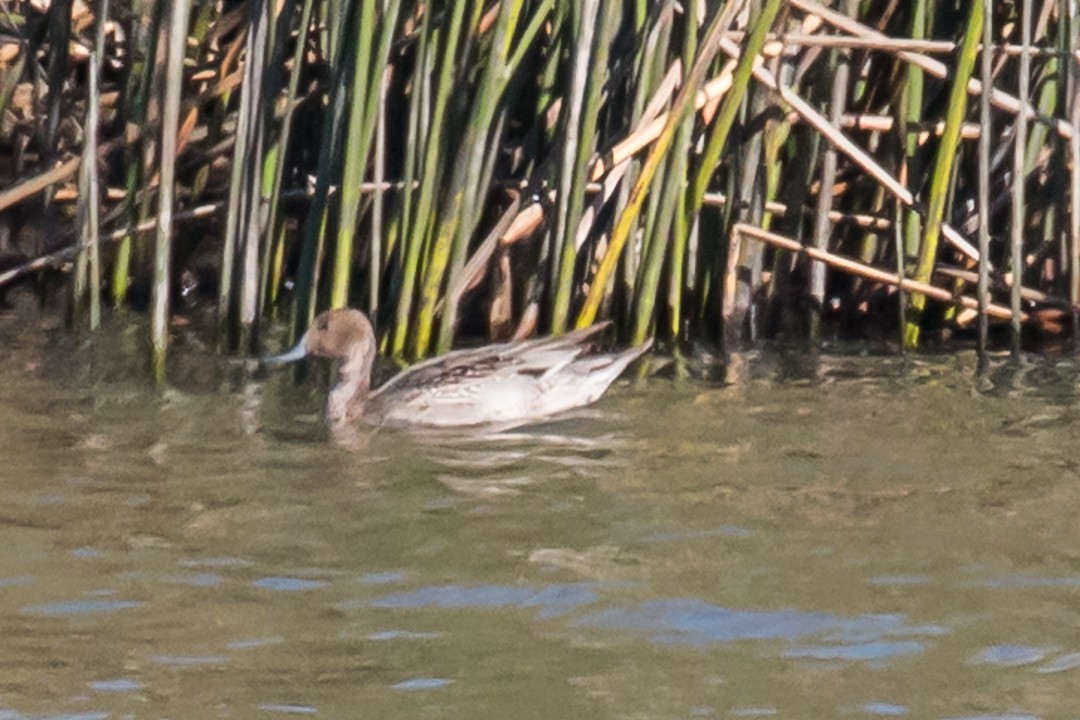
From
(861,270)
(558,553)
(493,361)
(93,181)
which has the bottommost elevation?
(558,553)

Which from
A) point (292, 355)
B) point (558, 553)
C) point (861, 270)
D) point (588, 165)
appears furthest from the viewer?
point (861, 270)

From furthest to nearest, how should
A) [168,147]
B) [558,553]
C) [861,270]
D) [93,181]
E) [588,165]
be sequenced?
[861,270], [93,181], [588,165], [168,147], [558,553]

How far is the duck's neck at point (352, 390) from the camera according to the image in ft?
25.2

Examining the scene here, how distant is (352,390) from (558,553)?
209 cm

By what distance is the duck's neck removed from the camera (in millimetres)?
7672

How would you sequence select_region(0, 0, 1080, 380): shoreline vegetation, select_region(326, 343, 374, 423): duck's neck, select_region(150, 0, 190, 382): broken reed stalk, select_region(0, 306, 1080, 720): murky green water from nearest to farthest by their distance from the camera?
select_region(0, 306, 1080, 720): murky green water, select_region(150, 0, 190, 382): broken reed stalk, select_region(0, 0, 1080, 380): shoreline vegetation, select_region(326, 343, 374, 423): duck's neck

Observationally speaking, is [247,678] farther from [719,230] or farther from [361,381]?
[719,230]

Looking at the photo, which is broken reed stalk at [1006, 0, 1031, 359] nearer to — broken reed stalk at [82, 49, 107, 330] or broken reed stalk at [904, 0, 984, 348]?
broken reed stalk at [904, 0, 984, 348]

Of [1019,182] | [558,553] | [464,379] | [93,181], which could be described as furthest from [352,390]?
[1019,182]

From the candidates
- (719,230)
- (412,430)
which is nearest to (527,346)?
(412,430)

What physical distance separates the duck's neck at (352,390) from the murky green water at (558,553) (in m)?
0.10

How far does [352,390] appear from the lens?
779 cm

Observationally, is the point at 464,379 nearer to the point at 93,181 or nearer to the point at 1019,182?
the point at 93,181

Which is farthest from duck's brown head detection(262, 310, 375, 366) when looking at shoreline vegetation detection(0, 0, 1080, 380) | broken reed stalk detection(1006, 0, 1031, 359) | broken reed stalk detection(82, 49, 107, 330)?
broken reed stalk detection(1006, 0, 1031, 359)
